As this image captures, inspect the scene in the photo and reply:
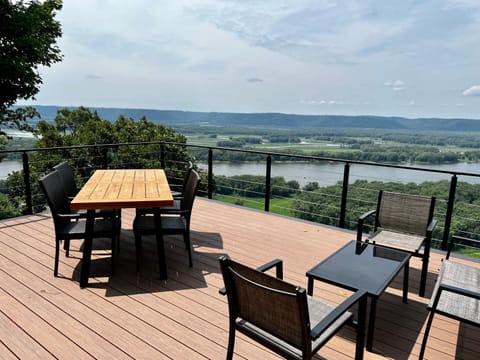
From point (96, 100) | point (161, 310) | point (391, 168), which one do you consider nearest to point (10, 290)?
point (161, 310)

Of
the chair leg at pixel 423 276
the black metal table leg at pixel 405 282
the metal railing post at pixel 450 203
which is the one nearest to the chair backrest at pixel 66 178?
the black metal table leg at pixel 405 282

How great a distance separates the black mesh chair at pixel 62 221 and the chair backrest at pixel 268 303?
1.79 meters

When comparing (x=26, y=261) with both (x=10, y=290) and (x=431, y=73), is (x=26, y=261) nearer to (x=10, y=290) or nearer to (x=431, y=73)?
(x=10, y=290)

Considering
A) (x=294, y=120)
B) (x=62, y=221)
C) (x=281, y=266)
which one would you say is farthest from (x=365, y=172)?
(x=294, y=120)

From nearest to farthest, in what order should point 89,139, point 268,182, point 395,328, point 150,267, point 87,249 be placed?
point 395,328 → point 87,249 → point 150,267 → point 268,182 → point 89,139

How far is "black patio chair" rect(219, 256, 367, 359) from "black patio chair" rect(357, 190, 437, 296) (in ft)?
4.88

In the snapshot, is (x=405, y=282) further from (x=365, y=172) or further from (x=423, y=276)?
(x=365, y=172)

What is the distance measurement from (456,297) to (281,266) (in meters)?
1.09

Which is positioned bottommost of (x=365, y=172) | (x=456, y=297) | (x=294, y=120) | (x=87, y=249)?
(x=87, y=249)

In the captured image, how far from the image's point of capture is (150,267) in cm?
318

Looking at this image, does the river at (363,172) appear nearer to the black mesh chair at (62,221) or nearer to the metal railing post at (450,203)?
the metal railing post at (450,203)

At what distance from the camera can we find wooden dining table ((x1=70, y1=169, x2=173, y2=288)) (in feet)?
8.82

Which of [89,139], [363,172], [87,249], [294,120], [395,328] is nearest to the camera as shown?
[395,328]

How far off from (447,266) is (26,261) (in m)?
3.80
